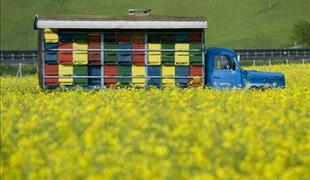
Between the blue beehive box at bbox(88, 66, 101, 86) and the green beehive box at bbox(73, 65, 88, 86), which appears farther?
the blue beehive box at bbox(88, 66, 101, 86)

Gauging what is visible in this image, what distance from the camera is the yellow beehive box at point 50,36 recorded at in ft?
77.2

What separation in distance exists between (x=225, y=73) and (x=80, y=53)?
4.59 meters

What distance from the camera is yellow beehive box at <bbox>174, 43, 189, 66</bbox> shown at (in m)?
23.6

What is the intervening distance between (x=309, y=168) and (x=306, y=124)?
6.88 feet

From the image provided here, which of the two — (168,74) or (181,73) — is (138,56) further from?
(181,73)

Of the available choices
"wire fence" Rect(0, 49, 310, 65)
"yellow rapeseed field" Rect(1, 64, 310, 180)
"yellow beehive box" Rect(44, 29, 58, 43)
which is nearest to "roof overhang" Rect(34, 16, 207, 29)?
"yellow beehive box" Rect(44, 29, 58, 43)

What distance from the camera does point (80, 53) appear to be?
23.6m

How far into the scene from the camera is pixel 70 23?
2358 cm

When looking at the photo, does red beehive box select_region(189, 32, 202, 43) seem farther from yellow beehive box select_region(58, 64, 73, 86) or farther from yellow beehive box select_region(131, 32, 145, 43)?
yellow beehive box select_region(58, 64, 73, 86)

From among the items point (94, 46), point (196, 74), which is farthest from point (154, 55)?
point (94, 46)

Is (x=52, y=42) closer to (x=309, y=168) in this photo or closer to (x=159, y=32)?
(x=159, y=32)

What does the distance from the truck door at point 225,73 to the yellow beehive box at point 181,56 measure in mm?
987

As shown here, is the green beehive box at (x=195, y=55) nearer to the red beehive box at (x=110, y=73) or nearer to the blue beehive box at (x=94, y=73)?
the red beehive box at (x=110, y=73)

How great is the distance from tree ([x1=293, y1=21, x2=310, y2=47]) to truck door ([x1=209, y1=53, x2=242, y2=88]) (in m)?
60.7
